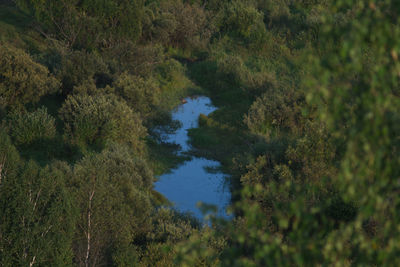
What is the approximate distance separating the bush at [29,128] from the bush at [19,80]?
6.26 feet

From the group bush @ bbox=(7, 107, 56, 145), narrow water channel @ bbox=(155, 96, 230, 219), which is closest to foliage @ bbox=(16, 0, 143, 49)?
narrow water channel @ bbox=(155, 96, 230, 219)

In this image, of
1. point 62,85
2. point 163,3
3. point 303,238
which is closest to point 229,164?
point 62,85

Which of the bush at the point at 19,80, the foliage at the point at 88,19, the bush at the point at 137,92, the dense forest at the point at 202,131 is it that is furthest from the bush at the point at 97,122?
Answer: the foliage at the point at 88,19

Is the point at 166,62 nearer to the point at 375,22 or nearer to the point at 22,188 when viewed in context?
the point at 22,188

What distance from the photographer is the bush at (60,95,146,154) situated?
26.5m

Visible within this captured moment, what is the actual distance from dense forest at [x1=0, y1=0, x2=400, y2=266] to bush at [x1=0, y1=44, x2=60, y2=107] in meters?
0.09

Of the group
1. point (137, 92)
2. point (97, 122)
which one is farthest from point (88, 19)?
point (97, 122)

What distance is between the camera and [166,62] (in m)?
44.8

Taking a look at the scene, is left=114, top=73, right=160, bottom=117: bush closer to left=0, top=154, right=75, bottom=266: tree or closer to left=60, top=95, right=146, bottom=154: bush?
left=60, top=95, right=146, bottom=154: bush

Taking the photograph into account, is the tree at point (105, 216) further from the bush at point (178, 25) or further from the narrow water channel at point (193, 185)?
the bush at point (178, 25)

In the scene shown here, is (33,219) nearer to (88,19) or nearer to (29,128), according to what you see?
(29,128)

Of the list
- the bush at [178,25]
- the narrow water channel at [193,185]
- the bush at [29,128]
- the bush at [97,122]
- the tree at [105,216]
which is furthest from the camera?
the bush at [178,25]

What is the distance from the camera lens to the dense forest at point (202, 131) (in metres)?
5.57

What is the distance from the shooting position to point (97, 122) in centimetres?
2680
